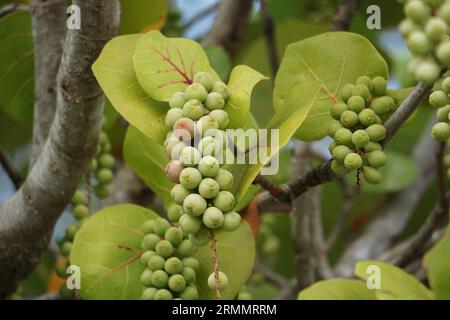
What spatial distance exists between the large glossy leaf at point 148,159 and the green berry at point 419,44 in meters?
0.50

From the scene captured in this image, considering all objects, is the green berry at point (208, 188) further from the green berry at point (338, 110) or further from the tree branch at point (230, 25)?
the tree branch at point (230, 25)

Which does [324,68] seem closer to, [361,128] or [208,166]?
[361,128]

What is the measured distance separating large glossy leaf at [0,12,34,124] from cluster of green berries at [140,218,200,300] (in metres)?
0.47

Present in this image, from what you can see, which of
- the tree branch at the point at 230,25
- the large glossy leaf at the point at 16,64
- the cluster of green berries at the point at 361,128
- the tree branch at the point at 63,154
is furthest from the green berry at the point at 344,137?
the tree branch at the point at 230,25

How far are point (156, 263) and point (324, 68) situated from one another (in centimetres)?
33

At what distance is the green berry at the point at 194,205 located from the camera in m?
0.77

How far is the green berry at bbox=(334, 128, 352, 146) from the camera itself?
0.88m

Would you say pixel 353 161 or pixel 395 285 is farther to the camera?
pixel 395 285

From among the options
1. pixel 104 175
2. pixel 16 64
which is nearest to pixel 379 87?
pixel 104 175

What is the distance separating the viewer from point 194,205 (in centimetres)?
77

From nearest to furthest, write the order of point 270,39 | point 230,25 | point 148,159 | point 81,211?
point 148,159
point 81,211
point 270,39
point 230,25

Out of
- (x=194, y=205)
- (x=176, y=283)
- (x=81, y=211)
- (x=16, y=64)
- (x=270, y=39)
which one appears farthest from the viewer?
(x=270, y=39)
